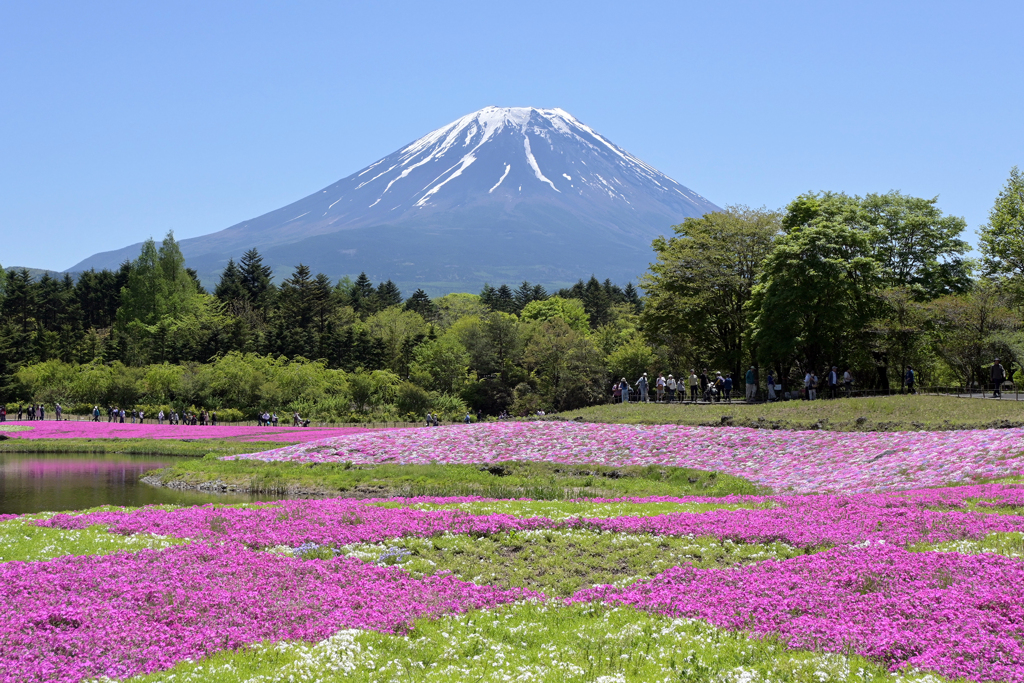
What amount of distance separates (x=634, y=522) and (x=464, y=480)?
14.2 m

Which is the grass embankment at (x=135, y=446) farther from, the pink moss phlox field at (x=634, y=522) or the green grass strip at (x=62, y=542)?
the green grass strip at (x=62, y=542)

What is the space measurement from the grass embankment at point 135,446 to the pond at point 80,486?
335cm

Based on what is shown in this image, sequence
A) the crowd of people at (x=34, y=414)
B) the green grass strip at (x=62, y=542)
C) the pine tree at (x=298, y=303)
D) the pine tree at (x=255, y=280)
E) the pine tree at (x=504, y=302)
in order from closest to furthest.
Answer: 1. the green grass strip at (x=62, y=542)
2. the crowd of people at (x=34, y=414)
3. the pine tree at (x=298, y=303)
4. the pine tree at (x=255, y=280)
5. the pine tree at (x=504, y=302)

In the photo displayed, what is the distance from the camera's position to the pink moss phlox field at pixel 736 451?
24562 millimetres

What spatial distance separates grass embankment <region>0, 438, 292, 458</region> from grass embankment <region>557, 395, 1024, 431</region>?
22549 mm

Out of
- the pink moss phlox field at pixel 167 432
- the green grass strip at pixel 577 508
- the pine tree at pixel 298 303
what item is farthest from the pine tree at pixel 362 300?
the green grass strip at pixel 577 508

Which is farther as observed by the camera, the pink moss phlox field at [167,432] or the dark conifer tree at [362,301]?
the dark conifer tree at [362,301]

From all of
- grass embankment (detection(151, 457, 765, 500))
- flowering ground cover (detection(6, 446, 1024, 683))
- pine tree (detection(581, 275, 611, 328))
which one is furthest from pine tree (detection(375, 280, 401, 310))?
flowering ground cover (detection(6, 446, 1024, 683))

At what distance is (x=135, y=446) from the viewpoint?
49.8 m

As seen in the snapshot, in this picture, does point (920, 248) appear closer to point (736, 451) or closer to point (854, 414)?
point (854, 414)

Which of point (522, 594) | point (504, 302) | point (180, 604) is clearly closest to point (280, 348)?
point (504, 302)

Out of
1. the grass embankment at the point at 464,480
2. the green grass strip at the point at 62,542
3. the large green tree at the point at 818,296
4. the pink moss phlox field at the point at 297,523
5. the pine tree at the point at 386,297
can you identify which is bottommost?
the grass embankment at the point at 464,480

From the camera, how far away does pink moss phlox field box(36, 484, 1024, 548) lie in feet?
48.3

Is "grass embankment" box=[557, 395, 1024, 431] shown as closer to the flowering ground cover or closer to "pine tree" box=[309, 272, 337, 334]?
the flowering ground cover
